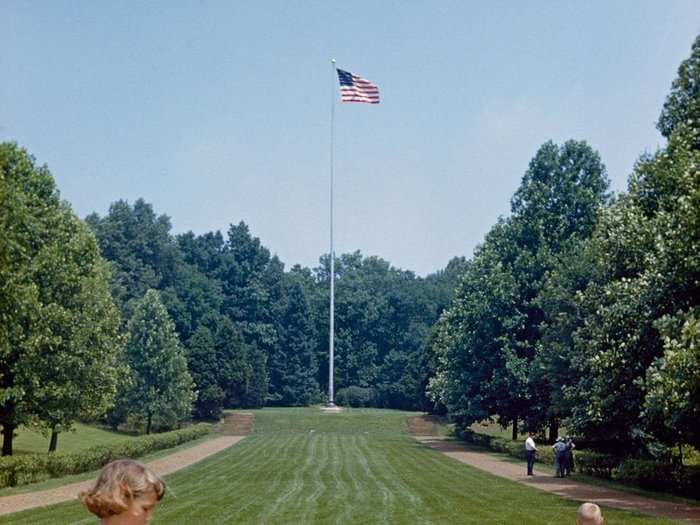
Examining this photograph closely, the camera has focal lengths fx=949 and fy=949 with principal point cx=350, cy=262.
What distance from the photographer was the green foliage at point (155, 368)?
73562 millimetres

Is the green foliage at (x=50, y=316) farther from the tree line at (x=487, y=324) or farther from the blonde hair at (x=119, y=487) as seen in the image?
the blonde hair at (x=119, y=487)

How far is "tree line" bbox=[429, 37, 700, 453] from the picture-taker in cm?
3023

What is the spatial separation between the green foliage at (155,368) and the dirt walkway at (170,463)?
4467 millimetres

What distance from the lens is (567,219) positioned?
6059cm

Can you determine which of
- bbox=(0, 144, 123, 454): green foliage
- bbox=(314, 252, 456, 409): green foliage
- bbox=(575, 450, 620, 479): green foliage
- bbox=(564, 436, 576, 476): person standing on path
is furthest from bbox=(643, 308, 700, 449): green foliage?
bbox=(314, 252, 456, 409): green foliage

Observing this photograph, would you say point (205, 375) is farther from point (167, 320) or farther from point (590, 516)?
point (590, 516)

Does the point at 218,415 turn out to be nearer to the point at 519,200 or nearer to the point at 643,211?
the point at 519,200

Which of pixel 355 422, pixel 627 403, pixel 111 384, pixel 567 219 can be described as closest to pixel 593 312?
pixel 627 403

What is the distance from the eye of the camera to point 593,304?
40781 mm

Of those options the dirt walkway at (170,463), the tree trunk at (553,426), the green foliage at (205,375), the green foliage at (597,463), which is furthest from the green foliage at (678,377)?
the green foliage at (205,375)

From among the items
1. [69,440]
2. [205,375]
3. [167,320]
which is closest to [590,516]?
[69,440]

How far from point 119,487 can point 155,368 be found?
7206cm

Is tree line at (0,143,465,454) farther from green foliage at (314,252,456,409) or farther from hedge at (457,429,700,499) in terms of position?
hedge at (457,429,700,499)

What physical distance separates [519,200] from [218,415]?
47695mm
